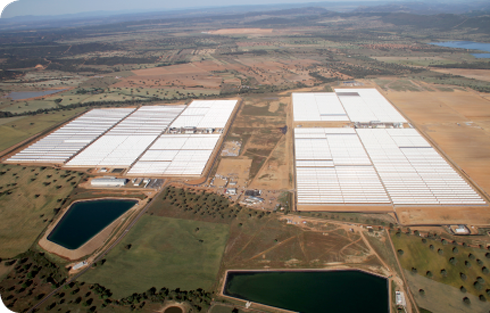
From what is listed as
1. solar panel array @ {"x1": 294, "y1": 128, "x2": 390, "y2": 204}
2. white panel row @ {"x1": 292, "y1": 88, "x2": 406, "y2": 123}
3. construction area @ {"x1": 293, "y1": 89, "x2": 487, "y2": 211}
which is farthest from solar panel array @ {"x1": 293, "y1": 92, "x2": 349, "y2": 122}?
solar panel array @ {"x1": 294, "y1": 128, "x2": 390, "y2": 204}

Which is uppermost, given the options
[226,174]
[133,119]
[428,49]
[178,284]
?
[428,49]

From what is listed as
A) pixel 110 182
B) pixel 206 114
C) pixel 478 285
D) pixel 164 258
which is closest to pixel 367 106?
pixel 206 114

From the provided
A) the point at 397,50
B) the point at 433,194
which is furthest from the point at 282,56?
the point at 433,194

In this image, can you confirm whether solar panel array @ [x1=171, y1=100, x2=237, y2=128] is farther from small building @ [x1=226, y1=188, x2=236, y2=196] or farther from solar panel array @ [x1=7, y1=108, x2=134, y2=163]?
small building @ [x1=226, y1=188, x2=236, y2=196]

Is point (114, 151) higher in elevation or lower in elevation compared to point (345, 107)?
lower

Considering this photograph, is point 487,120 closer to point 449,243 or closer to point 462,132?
point 462,132

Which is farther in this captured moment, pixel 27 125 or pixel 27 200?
pixel 27 125

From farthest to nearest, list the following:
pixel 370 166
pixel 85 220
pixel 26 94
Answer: pixel 26 94, pixel 370 166, pixel 85 220

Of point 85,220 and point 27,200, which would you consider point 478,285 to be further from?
point 27,200
